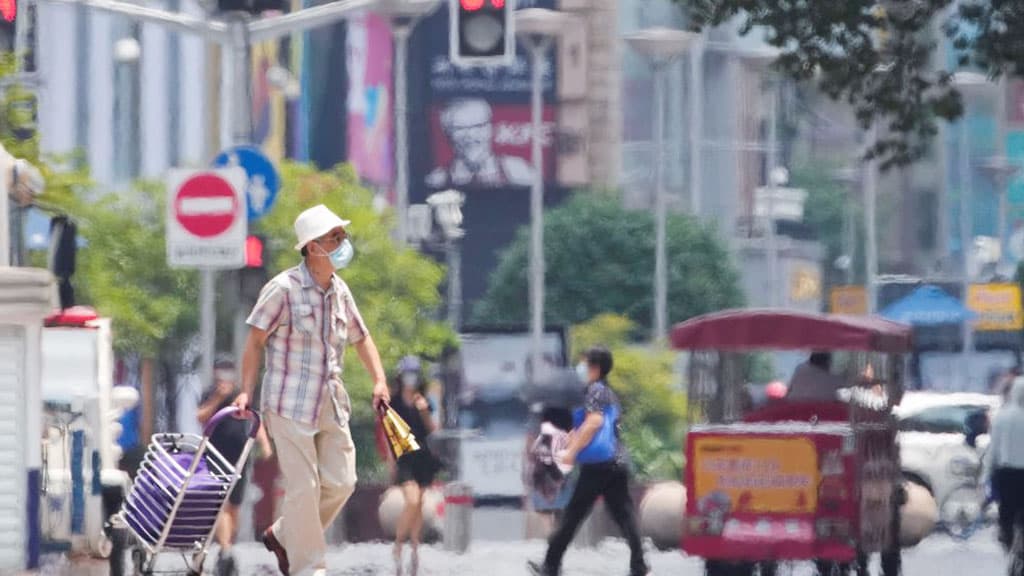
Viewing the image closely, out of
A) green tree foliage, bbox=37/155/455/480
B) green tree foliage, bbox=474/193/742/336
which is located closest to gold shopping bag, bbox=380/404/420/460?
green tree foliage, bbox=37/155/455/480

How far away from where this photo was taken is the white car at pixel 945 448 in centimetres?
3047

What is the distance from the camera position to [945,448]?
105 ft

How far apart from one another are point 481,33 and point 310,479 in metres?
9.62

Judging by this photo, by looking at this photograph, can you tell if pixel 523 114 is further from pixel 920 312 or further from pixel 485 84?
pixel 920 312

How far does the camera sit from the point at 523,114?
3757 inches

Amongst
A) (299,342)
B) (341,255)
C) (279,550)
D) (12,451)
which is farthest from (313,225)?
(12,451)

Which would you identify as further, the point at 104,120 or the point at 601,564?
the point at 104,120

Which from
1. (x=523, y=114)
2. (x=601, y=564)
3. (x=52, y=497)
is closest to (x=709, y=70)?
(x=523, y=114)

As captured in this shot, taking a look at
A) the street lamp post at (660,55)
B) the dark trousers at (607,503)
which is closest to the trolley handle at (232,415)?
the dark trousers at (607,503)

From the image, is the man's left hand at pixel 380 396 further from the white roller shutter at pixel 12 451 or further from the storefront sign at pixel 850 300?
the storefront sign at pixel 850 300

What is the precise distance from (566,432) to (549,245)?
5556cm

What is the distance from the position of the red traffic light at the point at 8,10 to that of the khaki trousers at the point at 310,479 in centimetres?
885

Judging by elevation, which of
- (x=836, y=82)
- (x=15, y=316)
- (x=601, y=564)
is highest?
(x=836, y=82)

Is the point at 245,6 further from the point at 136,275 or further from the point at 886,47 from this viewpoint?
the point at 136,275
